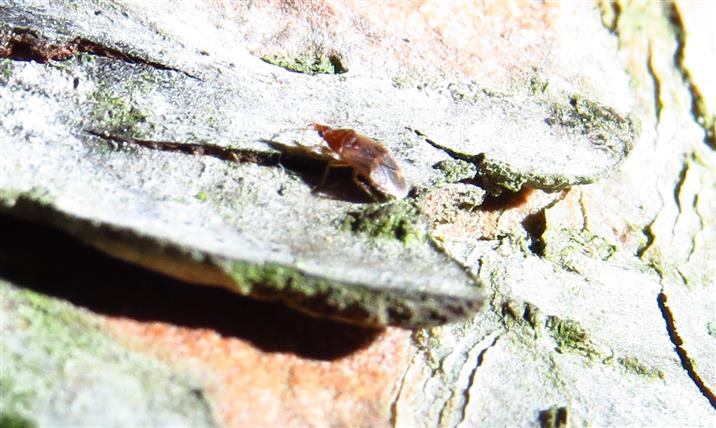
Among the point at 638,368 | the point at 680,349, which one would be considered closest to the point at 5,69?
the point at 638,368

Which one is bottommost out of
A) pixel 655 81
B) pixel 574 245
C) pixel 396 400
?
pixel 396 400

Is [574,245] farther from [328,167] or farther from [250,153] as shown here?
[250,153]

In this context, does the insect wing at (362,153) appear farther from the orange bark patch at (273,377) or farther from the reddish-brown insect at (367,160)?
the orange bark patch at (273,377)

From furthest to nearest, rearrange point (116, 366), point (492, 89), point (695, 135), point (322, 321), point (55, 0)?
1. point (695, 135)
2. point (492, 89)
3. point (55, 0)
4. point (322, 321)
5. point (116, 366)

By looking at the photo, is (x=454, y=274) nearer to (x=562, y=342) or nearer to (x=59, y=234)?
(x=562, y=342)

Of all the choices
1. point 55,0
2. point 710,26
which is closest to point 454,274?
point 55,0

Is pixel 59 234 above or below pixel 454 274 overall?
below

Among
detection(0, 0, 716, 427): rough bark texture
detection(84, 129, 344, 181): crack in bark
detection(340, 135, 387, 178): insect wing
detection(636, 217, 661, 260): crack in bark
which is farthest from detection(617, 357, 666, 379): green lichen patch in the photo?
detection(84, 129, 344, 181): crack in bark

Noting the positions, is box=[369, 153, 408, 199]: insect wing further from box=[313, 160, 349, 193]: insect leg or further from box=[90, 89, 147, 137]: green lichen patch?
box=[90, 89, 147, 137]: green lichen patch
